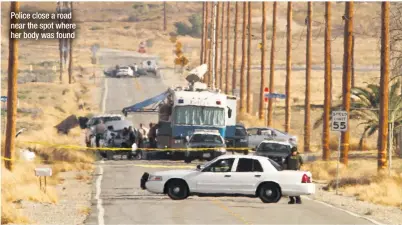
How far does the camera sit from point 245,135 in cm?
5944

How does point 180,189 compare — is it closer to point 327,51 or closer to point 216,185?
point 216,185

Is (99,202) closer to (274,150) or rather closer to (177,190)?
(177,190)

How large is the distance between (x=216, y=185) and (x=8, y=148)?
37.6 ft

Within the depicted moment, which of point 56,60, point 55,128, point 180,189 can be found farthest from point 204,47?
point 180,189

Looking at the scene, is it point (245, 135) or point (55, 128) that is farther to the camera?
point (55, 128)

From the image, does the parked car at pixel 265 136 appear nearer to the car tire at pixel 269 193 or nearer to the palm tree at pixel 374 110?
the palm tree at pixel 374 110

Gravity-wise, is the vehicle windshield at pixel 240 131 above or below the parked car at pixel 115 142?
above

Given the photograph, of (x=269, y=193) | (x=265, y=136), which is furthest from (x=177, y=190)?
(x=265, y=136)

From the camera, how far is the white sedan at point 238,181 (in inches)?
1305

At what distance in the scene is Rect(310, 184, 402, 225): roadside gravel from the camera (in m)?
30.1

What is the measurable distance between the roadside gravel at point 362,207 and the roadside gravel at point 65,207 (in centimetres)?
714

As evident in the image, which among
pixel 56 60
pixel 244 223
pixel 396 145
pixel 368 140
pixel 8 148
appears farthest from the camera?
pixel 56 60

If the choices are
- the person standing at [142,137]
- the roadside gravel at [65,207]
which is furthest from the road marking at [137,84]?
the roadside gravel at [65,207]

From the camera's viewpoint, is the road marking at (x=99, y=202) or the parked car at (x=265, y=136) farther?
the parked car at (x=265, y=136)
